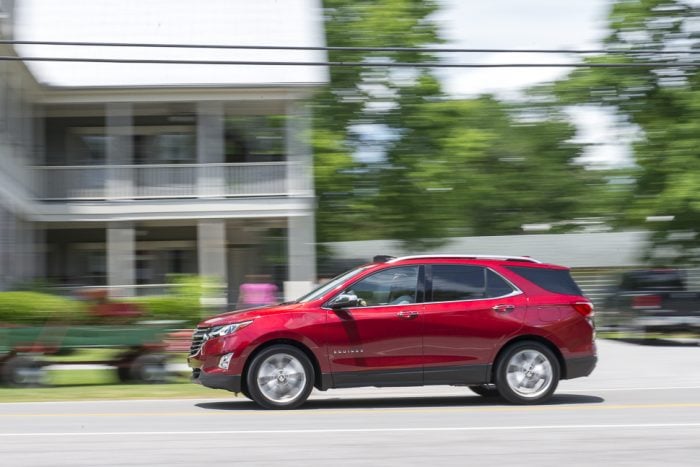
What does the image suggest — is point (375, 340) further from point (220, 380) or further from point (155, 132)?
point (155, 132)

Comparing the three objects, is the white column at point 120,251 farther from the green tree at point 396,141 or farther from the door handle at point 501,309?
the door handle at point 501,309

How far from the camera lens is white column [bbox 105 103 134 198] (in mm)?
27625

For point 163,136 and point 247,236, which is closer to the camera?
point 163,136

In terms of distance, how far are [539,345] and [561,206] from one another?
88.3 feet

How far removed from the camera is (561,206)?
38.6 m

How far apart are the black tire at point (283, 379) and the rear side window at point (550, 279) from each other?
2761mm

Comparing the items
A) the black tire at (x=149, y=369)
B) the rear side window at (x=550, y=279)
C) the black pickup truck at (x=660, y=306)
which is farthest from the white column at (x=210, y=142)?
the rear side window at (x=550, y=279)

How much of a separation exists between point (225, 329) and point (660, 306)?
50.7ft

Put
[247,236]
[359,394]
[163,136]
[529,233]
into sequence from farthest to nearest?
[529,233] < [247,236] < [163,136] < [359,394]

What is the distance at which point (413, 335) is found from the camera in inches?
474

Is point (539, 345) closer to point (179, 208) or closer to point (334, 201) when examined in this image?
point (179, 208)

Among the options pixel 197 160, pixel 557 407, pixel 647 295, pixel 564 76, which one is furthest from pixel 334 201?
pixel 557 407

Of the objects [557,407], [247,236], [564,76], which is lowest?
[557,407]

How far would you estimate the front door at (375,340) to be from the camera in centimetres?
1191
